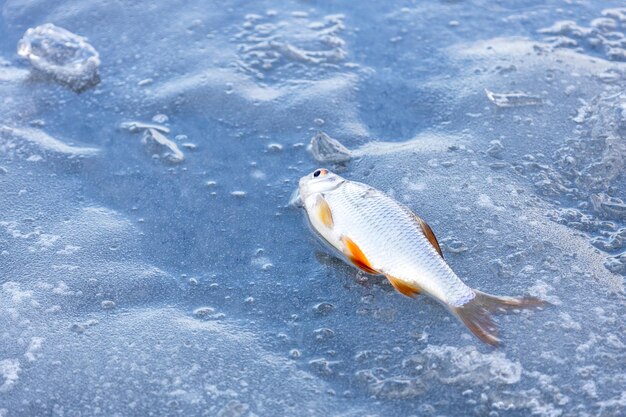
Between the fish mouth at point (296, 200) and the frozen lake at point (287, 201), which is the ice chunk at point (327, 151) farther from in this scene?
the fish mouth at point (296, 200)

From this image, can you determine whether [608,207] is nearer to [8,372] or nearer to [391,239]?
[391,239]

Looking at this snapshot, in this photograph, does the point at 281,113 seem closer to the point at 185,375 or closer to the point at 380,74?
the point at 380,74

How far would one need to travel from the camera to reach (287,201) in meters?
4.24

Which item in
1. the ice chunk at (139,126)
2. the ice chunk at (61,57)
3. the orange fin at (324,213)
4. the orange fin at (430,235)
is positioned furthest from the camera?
the ice chunk at (61,57)

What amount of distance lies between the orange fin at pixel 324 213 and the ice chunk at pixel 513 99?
165 centimetres

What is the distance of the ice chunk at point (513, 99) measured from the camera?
15.9ft

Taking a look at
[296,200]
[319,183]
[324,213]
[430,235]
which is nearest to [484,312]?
[430,235]

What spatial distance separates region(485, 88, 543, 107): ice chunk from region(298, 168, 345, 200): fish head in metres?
1.49

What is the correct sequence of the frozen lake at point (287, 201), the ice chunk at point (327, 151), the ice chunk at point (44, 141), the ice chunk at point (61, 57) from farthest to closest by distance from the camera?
1. the ice chunk at point (61, 57)
2. the ice chunk at point (44, 141)
3. the ice chunk at point (327, 151)
4. the frozen lake at point (287, 201)

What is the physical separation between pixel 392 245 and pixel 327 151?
1.10 meters

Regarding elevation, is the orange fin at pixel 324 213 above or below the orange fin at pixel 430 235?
below

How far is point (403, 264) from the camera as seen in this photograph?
346cm

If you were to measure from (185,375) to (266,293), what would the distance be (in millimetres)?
615

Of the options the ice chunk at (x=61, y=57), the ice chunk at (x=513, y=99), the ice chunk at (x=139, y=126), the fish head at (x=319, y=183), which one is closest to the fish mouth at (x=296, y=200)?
the fish head at (x=319, y=183)
